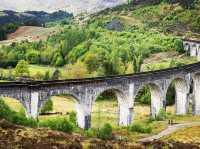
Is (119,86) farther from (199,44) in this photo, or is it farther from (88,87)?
(199,44)

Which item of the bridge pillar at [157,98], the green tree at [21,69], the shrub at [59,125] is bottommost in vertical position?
the shrub at [59,125]

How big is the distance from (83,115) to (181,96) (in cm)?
2825

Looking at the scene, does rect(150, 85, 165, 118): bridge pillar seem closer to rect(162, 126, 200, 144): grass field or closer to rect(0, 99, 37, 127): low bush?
rect(162, 126, 200, 144): grass field

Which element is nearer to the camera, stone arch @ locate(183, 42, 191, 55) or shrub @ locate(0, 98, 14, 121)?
shrub @ locate(0, 98, 14, 121)

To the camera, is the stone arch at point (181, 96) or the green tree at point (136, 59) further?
the green tree at point (136, 59)

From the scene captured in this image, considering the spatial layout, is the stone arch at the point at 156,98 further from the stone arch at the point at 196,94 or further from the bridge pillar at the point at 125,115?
the stone arch at the point at 196,94

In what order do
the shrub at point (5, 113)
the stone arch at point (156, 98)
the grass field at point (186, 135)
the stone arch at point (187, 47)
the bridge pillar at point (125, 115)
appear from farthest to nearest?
the stone arch at point (187, 47), the stone arch at point (156, 98), the bridge pillar at point (125, 115), the grass field at point (186, 135), the shrub at point (5, 113)

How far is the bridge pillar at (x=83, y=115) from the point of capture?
71.9 metres

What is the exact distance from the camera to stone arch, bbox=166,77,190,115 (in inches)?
3701

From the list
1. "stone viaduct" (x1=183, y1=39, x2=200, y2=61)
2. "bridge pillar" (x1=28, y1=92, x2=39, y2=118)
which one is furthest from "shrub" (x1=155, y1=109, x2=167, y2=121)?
"stone viaduct" (x1=183, y1=39, x2=200, y2=61)

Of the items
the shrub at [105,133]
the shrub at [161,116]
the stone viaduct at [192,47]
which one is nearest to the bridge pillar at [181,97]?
the shrub at [161,116]

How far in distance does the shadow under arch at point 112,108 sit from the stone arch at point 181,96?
1093cm

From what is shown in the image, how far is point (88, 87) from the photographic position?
72500mm

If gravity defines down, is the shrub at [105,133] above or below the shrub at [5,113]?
below
